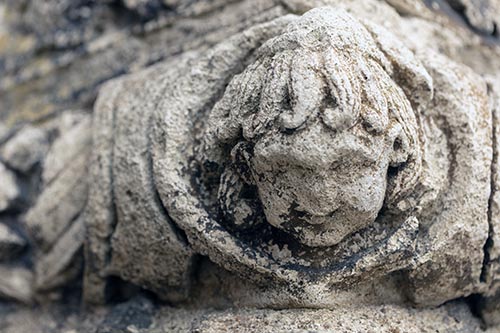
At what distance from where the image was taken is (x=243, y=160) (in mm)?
1296

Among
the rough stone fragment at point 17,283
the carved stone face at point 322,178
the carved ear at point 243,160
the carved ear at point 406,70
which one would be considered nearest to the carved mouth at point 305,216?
the carved stone face at point 322,178

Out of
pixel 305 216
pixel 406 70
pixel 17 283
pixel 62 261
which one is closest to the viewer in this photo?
pixel 305 216

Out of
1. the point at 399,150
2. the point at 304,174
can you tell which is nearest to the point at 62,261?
the point at 304,174

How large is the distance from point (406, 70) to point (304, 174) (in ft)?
1.13

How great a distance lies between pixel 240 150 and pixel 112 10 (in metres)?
0.89

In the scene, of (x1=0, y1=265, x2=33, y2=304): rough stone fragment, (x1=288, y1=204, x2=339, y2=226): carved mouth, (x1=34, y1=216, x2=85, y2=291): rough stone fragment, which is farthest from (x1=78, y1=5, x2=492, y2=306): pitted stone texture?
(x1=0, y1=265, x2=33, y2=304): rough stone fragment

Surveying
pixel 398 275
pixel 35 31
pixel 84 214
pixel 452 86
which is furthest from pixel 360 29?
pixel 35 31

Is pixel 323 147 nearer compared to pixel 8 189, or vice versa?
pixel 323 147

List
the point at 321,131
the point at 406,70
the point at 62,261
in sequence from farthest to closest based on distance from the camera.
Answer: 1. the point at 62,261
2. the point at 406,70
3. the point at 321,131

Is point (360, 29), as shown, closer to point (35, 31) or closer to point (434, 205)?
point (434, 205)

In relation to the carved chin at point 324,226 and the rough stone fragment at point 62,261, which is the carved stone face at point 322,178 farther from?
the rough stone fragment at point 62,261

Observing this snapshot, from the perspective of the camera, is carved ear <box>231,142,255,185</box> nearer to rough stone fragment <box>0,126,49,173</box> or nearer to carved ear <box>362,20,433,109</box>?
carved ear <box>362,20,433,109</box>

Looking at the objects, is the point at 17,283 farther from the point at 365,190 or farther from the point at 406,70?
the point at 406,70

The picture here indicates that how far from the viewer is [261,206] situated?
52.7 inches
